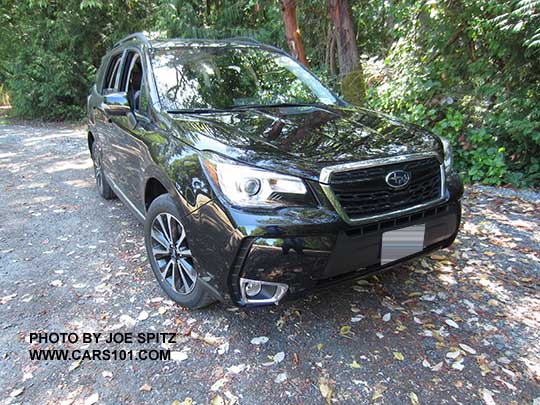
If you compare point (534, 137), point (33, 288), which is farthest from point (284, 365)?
point (534, 137)

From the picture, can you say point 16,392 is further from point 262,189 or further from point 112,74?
point 112,74

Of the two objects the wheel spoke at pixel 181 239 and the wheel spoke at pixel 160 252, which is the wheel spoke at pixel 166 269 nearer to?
the wheel spoke at pixel 160 252

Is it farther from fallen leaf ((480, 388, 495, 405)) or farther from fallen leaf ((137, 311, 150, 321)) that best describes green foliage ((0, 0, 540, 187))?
fallen leaf ((137, 311, 150, 321))

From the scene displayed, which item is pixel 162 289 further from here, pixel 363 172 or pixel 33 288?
pixel 363 172

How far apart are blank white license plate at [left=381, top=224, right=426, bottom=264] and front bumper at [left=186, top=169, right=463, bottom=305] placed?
0.05 meters

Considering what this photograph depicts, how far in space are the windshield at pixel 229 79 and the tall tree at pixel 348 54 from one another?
3304 millimetres

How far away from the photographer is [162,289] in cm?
288

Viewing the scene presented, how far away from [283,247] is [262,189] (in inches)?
12.2

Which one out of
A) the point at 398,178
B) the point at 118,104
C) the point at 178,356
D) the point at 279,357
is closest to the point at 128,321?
the point at 178,356

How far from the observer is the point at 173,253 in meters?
2.66

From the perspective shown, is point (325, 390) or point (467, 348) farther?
point (467, 348)

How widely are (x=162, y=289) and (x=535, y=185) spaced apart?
4.42 metres

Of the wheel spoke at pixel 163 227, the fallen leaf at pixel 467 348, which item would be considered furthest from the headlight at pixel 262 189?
the fallen leaf at pixel 467 348

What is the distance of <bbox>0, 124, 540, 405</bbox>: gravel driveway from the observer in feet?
6.75
